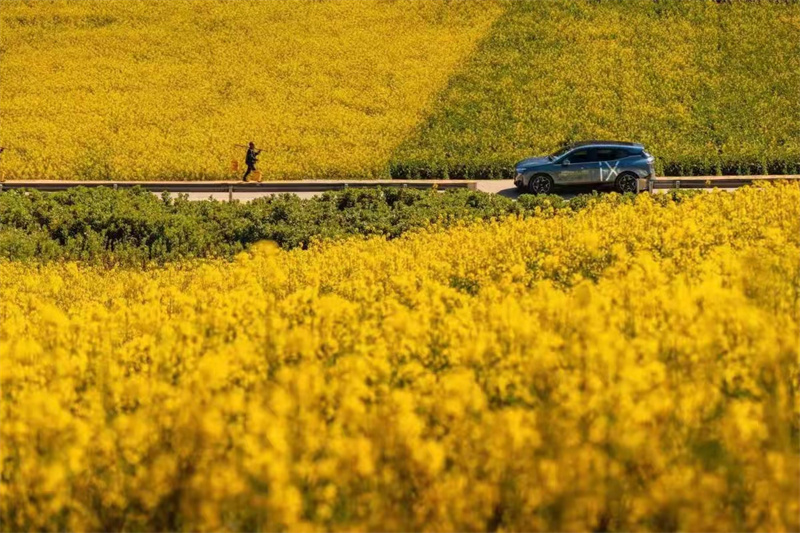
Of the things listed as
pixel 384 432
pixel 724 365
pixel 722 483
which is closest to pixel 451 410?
pixel 384 432

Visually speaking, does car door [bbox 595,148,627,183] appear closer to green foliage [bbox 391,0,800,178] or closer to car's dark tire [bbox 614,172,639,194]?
car's dark tire [bbox 614,172,639,194]

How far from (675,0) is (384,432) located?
4586 centimetres

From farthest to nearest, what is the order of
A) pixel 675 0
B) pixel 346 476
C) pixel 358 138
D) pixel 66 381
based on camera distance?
1. pixel 675 0
2. pixel 358 138
3. pixel 66 381
4. pixel 346 476

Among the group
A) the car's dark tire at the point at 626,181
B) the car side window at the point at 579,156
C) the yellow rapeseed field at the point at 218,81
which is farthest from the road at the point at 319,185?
the yellow rapeseed field at the point at 218,81

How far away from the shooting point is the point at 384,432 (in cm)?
Result: 598

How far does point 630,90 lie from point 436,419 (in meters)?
35.3

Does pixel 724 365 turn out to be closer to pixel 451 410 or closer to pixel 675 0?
pixel 451 410

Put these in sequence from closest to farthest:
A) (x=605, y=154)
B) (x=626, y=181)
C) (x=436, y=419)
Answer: (x=436, y=419) < (x=626, y=181) < (x=605, y=154)

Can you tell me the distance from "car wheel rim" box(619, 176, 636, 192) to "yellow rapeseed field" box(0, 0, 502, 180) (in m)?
10.6

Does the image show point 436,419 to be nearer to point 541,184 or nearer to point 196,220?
point 196,220

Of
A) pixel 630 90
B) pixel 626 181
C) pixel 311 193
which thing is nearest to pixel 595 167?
pixel 626 181

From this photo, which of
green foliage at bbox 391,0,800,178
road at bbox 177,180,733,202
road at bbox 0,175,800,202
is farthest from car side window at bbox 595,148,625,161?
green foliage at bbox 391,0,800,178

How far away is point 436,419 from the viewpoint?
6.32m

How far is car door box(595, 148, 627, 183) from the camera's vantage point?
82.3ft
